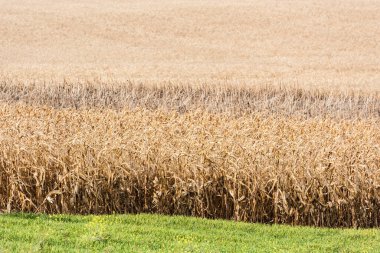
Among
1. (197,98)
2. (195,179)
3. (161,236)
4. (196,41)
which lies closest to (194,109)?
(197,98)

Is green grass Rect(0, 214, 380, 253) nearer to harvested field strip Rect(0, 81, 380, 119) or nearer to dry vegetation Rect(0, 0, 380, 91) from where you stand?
harvested field strip Rect(0, 81, 380, 119)

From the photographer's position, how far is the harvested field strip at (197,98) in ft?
78.0

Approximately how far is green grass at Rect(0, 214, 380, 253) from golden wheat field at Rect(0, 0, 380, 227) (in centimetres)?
67

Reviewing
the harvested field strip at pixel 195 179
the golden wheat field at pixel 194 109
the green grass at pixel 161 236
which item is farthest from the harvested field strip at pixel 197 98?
the green grass at pixel 161 236

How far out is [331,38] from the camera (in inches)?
1843

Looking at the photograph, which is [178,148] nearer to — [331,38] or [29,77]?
[29,77]

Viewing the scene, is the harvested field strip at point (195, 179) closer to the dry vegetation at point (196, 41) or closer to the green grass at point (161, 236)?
the green grass at point (161, 236)

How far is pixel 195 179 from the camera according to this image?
432 inches

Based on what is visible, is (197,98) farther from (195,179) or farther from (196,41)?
(196,41)

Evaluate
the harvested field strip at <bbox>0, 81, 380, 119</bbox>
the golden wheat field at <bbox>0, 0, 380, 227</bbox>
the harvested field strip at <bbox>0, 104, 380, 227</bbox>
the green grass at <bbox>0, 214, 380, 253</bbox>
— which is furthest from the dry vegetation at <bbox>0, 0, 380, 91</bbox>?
the green grass at <bbox>0, 214, 380, 253</bbox>

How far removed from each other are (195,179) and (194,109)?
11.0 m

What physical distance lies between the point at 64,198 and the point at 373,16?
1791 inches

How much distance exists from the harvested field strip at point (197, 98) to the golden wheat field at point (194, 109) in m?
0.09

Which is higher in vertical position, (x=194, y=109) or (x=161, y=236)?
(x=194, y=109)
